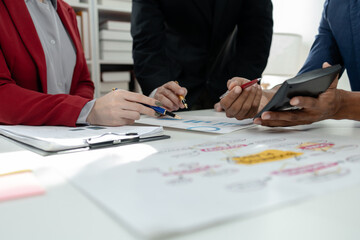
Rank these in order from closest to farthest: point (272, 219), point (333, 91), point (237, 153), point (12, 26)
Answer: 1. point (272, 219)
2. point (237, 153)
3. point (333, 91)
4. point (12, 26)

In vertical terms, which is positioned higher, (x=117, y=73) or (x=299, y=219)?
(x=299, y=219)

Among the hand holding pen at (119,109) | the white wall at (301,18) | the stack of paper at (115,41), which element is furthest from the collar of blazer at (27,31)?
the white wall at (301,18)

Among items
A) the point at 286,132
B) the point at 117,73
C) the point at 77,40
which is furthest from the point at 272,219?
the point at 117,73

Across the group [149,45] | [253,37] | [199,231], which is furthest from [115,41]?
[199,231]

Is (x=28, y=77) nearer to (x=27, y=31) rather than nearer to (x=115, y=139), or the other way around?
(x=27, y=31)

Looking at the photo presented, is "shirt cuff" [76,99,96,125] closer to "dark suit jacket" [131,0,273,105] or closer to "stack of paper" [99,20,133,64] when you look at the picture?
"dark suit jacket" [131,0,273,105]

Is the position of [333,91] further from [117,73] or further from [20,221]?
[117,73]

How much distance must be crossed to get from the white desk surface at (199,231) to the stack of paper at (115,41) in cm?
195

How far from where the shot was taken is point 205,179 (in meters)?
0.35

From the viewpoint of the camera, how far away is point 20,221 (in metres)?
0.26

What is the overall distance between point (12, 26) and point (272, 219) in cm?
92

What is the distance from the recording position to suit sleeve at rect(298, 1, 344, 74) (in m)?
1.09

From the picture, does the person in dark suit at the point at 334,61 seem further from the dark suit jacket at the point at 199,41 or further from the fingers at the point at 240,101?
the dark suit jacket at the point at 199,41

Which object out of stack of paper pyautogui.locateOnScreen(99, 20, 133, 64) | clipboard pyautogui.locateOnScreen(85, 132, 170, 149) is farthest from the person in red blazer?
stack of paper pyautogui.locateOnScreen(99, 20, 133, 64)
